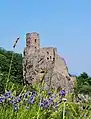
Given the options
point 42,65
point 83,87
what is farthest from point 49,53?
point 83,87

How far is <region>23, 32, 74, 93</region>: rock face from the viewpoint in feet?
34.1

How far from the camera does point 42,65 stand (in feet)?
35.0

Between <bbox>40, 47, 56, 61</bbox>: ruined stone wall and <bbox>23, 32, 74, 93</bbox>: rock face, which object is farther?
<bbox>40, 47, 56, 61</bbox>: ruined stone wall

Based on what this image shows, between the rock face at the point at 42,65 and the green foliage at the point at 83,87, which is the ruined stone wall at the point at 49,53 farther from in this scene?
the green foliage at the point at 83,87

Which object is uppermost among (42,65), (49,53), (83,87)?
(83,87)

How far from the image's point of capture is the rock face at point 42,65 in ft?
34.1

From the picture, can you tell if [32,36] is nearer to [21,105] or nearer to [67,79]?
[67,79]

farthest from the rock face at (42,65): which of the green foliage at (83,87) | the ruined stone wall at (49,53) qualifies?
the green foliage at (83,87)

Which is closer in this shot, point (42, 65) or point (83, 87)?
point (42, 65)

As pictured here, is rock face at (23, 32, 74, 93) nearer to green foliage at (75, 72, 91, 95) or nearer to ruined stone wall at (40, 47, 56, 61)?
ruined stone wall at (40, 47, 56, 61)


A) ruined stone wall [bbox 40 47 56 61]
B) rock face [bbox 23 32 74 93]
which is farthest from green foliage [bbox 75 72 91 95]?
ruined stone wall [bbox 40 47 56 61]

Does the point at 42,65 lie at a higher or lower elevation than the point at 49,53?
lower

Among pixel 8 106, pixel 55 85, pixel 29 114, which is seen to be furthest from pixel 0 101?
pixel 55 85

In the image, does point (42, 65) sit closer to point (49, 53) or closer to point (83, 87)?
point (49, 53)
